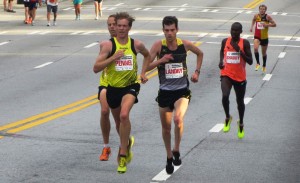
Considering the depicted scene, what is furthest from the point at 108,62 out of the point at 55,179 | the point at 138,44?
the point at 55,179

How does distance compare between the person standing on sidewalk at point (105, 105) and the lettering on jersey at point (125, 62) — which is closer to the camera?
the lettering on jersey at point (125, 62)

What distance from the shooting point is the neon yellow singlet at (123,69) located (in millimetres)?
13656

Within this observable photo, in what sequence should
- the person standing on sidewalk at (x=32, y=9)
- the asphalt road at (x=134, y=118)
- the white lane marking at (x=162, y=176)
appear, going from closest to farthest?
the white lane marking at (x=162, y=176) < the asphalt road at (x=134, y=118) < the person standing on sidewalk at (x=32, y=9)

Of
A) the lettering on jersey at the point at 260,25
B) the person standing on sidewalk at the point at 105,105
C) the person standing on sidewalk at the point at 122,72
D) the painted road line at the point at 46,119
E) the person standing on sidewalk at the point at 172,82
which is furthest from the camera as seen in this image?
the lettering on jersey at the point at 260,25

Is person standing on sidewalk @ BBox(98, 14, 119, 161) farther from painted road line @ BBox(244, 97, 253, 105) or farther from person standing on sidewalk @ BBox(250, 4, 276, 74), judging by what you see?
person standing on sidewalk @ BBox(250, 4, 276, 74)

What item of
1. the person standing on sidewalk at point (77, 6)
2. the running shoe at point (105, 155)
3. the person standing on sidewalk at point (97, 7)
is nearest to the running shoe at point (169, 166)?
the running shoe at point (105, 155)

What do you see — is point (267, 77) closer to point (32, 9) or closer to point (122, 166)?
point (122, 166)

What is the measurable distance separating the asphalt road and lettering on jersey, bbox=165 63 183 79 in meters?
1.43

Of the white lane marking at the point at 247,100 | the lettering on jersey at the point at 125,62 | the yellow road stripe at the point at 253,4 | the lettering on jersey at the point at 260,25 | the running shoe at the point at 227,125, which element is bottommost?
the yellow road stripe at the point at 253,4

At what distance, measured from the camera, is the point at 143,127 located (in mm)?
18328

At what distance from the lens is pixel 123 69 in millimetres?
13695

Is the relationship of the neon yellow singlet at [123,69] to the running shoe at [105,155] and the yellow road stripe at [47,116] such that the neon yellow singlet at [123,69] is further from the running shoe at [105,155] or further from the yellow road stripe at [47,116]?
the yellow road stripe at [47,116]

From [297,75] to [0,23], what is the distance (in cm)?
1717

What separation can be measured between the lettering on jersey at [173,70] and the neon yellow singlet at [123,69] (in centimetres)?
47
